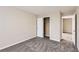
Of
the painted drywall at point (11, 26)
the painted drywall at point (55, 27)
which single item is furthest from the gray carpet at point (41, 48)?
the painted drywall at point (55, 27)

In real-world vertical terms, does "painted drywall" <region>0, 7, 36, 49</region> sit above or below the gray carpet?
above

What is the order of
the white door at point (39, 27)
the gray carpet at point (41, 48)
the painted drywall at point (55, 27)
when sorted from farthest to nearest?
1. the white door at point (39, 27)
2. the painted drywall at point (55, 27)
3. the gray carpet at point (41, 48)

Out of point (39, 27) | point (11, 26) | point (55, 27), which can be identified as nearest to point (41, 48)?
point (11, 26)

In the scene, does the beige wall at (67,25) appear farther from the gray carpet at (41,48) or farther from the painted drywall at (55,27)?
the gray carpet at (41,48)

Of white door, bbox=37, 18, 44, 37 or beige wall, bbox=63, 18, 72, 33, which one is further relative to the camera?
white door, bbox=37, 18, 44, 37

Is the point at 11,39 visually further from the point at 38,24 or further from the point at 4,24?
the point at 38,24

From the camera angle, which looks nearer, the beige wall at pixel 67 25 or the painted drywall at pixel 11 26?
the painted drywall at pixel 11 26

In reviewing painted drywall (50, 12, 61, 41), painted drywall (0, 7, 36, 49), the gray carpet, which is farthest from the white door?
the gray carpet

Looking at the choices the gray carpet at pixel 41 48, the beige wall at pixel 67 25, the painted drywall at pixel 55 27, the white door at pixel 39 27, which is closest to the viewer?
the gray carpet at pixel 41 48

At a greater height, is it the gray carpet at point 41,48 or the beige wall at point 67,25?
the beige wall at point 67,25

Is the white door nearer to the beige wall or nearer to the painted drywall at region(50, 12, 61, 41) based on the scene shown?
the painted drywall at region(50, 12, 61, 41)
